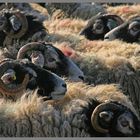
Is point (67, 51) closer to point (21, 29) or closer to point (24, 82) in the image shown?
point (21, 29)

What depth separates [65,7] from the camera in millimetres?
24969

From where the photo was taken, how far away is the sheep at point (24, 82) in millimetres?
13844

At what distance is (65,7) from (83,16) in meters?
0.59

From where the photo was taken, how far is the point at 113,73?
53.7 ft

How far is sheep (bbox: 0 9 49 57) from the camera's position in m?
18.3

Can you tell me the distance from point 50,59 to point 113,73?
53.7 inches

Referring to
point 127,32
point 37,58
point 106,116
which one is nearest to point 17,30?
point 127,32

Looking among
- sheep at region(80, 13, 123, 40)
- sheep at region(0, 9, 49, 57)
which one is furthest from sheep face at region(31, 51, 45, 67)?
sheep at region(80, 13, 123, 40)

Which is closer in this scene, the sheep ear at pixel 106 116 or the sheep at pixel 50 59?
the sheep ear at pixel 106 116

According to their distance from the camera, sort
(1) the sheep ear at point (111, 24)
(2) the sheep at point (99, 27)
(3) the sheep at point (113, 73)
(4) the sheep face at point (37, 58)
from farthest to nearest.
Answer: (1) the sheep ear at point (111, 24) → (2) the sheep at point (99, 27) → (3) the sheep at point (113, 73) → (4) the sheep face at point (37, 58)

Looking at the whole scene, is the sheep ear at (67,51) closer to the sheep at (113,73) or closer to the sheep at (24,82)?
the sheep at (113,73)

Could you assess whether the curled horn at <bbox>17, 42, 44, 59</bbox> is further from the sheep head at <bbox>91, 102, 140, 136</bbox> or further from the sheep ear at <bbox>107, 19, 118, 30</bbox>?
the sheep ear at <bbox>107, 19, 118, 30</bbox>

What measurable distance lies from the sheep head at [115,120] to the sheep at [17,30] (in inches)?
192

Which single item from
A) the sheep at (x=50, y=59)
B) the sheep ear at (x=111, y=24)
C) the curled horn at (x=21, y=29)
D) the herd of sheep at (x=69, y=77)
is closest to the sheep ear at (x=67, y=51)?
the herd of sheep at (x=69, y=77)
